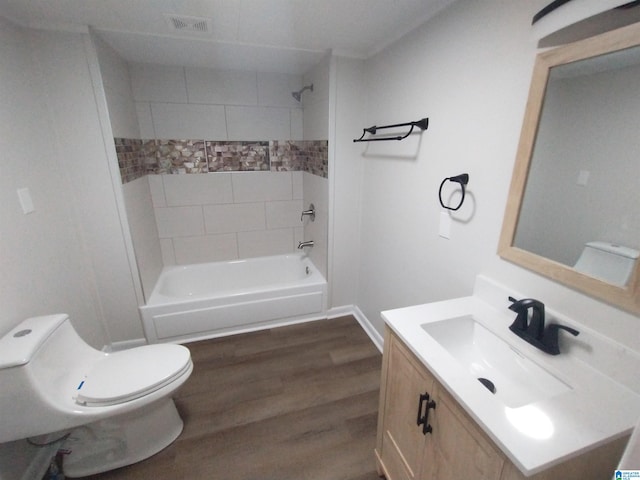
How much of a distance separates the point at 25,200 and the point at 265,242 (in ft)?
6.51

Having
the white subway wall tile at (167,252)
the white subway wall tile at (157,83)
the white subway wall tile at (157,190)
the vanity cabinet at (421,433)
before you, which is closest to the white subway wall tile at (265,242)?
the white subway wall tile at (167,252)

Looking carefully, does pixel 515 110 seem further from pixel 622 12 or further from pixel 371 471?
pixel 371 471

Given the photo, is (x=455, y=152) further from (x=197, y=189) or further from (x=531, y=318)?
(x=197, y=189)

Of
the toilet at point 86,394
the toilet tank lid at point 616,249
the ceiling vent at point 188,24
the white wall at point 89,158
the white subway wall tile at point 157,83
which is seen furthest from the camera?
the white subway wall tile at point 157,83

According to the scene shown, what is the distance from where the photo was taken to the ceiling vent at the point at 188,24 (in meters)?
1.62

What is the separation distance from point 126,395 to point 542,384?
5.66ft

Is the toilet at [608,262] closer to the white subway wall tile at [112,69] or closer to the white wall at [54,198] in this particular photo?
the white wall at [54,198]

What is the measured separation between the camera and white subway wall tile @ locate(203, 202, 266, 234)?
3.01 metres

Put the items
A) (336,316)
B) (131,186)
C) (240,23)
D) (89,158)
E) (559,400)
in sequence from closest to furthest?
(559,400) → (240,23) → (89,158) → (131,186) → (336,316)

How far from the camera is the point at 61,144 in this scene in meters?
1.85

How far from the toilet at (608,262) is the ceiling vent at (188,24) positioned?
2.11 m

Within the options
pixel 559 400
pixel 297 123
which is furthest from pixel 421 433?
pixel 297 123

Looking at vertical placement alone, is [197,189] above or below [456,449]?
above

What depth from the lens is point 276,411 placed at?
1811mm
